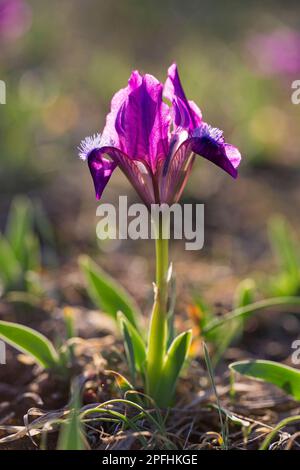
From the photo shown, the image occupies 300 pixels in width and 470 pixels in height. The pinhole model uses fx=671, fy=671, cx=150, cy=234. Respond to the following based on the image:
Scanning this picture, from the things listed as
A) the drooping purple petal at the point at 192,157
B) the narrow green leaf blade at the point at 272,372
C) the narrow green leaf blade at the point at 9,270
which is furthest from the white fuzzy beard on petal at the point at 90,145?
the narrow green leaf blade at the point at 9,270

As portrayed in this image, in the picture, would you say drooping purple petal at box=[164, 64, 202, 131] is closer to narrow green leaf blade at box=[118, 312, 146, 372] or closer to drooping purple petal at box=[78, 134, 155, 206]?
drooping purple petal at box=[78, 134, 155, 206]

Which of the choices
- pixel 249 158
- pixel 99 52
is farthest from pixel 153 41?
pixel 249 158

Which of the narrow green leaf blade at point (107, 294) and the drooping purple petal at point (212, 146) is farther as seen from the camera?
Result: the narrow green leaf blade at point (107, 294)

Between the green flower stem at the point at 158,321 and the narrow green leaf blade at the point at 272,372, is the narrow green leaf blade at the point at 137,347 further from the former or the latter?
the narrow green leaf blade at the point at 272,372

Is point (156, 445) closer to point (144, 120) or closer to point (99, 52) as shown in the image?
point (144, 120)

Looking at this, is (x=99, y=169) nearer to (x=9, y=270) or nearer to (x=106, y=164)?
(x=106, y=164)

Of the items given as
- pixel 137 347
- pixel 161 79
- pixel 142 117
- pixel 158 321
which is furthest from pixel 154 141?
pixel 161 79

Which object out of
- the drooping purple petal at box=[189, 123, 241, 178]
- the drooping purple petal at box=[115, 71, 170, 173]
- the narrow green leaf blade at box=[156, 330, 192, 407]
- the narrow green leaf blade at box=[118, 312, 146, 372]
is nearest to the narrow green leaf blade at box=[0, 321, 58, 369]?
the narrow green leaf blade at box=[118, 312, 146, 372]
